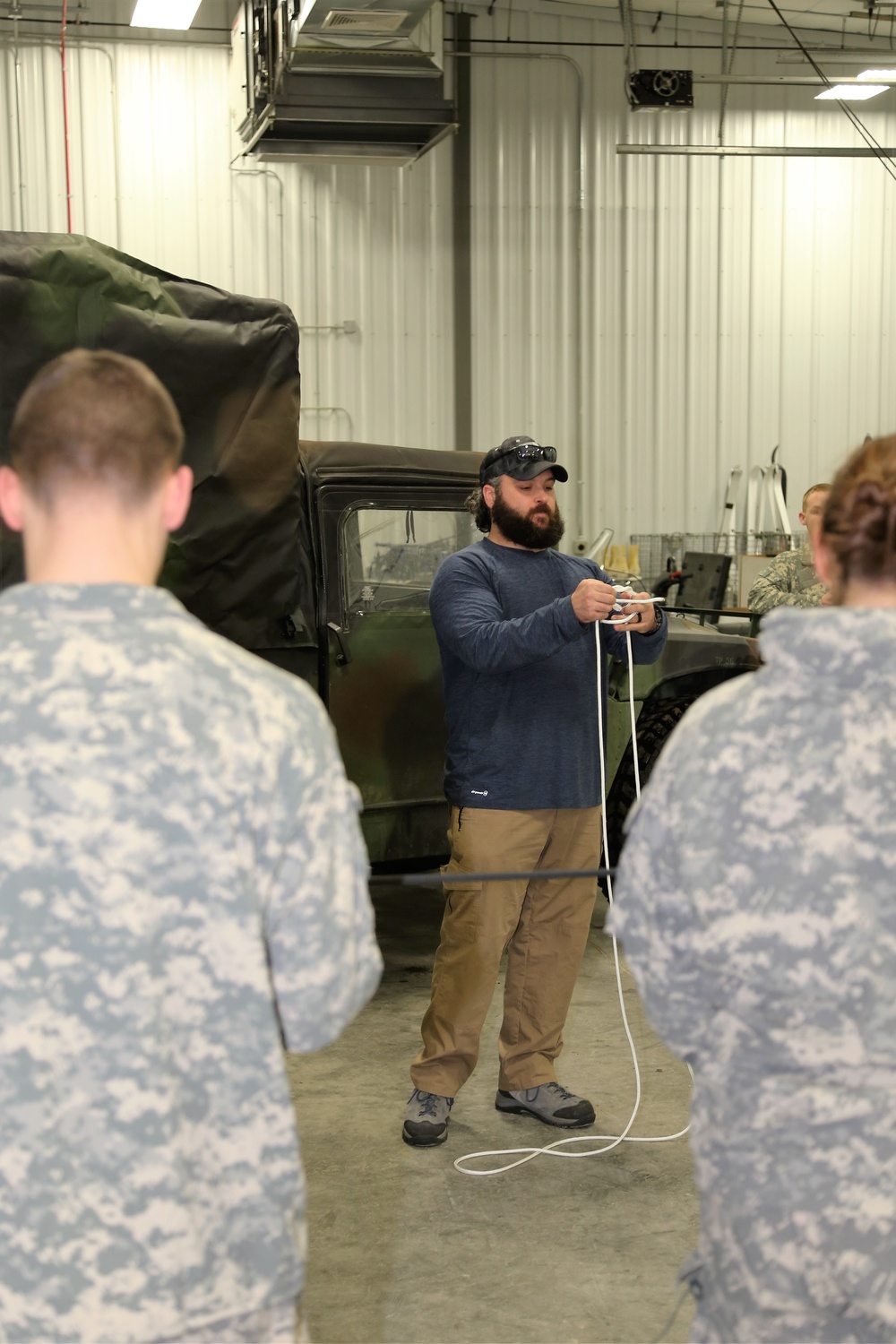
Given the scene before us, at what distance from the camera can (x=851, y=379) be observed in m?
11.1

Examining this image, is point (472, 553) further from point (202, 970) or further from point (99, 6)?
point (99, 6)

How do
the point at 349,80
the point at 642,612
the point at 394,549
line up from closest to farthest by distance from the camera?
the point at 642,612 → the point at 394,549 → the point at 349,80

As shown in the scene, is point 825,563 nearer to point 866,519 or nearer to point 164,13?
point 866,519

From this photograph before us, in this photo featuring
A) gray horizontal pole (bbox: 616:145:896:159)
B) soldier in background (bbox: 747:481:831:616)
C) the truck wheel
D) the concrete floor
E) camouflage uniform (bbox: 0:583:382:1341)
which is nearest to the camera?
camouflage uniform (bbox: 0:583:382:1341)

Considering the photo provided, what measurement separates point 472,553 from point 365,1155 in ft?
5.46

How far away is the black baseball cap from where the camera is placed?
152 inches

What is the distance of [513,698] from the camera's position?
380cm

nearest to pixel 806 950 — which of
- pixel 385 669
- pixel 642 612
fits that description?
Result: pixel 642 612

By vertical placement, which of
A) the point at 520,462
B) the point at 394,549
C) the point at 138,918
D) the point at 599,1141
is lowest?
the point at 599,1141

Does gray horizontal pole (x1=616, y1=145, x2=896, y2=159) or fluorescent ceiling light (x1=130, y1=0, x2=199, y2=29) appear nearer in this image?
fluorescent ceiling light (x1=130, y1=0, x2=199, y2=29)

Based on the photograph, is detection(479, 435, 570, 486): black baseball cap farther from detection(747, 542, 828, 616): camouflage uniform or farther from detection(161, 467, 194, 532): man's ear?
detection(161, 467, 194, 532): man's ear

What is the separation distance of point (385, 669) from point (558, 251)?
613 centimetres

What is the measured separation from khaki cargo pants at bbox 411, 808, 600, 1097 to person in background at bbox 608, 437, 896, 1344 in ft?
7.03

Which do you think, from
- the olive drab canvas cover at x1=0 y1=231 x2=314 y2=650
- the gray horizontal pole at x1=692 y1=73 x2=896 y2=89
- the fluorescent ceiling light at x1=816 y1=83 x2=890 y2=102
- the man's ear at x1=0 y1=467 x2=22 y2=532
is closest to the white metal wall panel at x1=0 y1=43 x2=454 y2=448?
the gray horizontal pole at x1=692 y1=73 x2=896 y2=89
